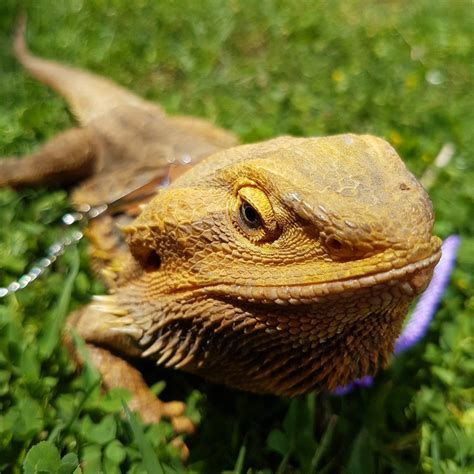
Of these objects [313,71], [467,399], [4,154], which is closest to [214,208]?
[467,399]

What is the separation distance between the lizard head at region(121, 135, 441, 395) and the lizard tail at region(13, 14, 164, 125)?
5.76 ft

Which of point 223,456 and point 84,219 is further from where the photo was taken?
point 84,219

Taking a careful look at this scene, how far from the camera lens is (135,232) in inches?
73.1

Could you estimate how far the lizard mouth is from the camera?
1315 millimetres

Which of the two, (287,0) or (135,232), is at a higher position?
(135,232)

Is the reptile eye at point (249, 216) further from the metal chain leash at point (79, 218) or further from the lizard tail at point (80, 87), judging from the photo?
the lizard tail at point (80, 87)

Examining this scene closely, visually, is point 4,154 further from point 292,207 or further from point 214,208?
point 292,207

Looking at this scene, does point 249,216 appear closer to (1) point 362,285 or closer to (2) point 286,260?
(2) point 286,260

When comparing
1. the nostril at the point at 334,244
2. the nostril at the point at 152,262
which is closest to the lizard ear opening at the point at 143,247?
the nostril at the point at 152,262

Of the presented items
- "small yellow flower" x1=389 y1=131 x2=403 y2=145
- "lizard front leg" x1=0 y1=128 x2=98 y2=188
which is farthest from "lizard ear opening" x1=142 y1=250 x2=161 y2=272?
"small yellow flower" x1=389 y1=131 x2=403 y2=145

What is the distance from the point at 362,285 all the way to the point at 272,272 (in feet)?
0.78

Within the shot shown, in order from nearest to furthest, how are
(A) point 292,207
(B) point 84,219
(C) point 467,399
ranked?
(A) point 292,207
(C) point 467,399
(B) point 84,219

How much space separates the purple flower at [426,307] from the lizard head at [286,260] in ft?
1.71

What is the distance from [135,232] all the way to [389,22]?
3930mm
